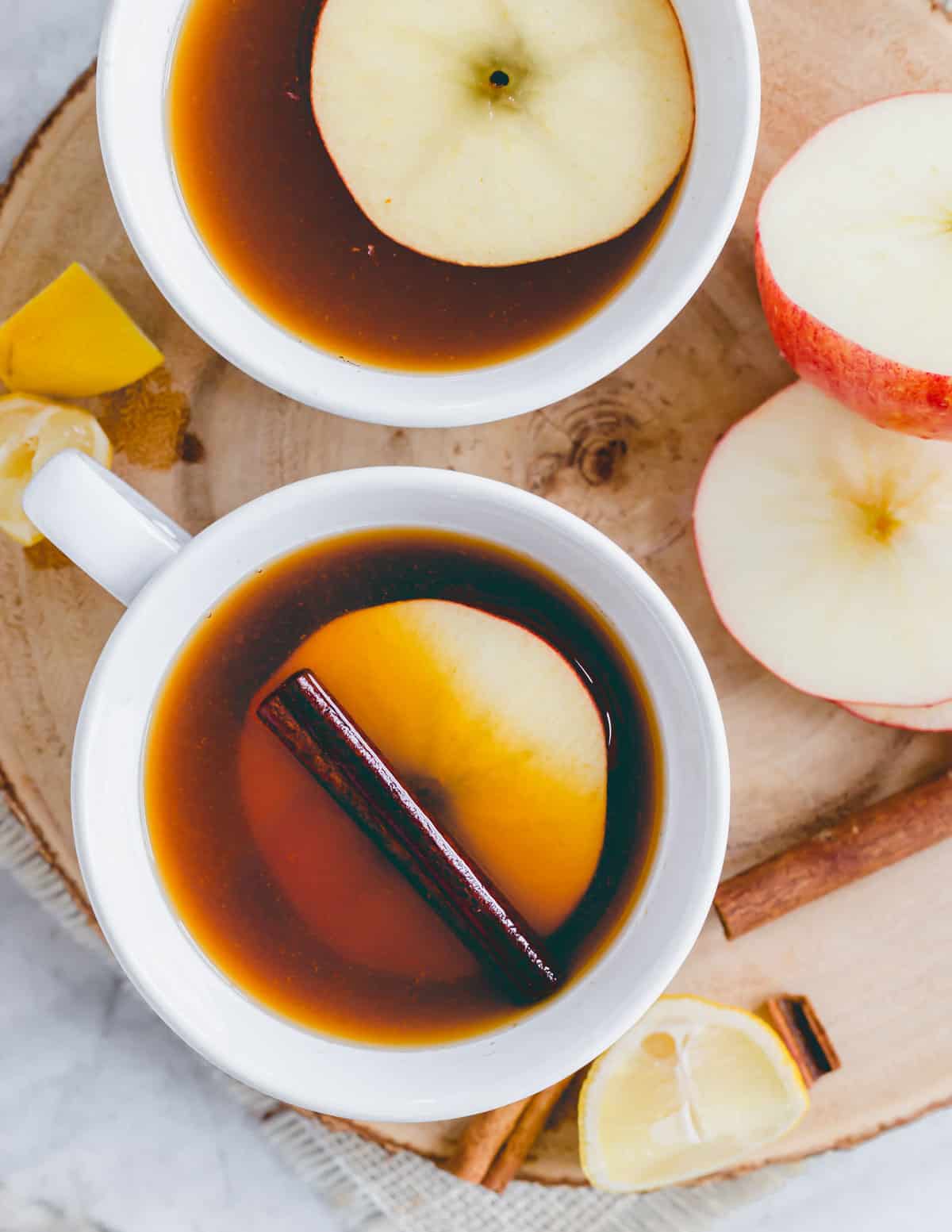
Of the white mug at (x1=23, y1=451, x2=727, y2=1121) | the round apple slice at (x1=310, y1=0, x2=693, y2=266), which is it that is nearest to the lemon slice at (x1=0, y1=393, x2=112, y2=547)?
the white mug at (x1=23, y1=451, x2=727, y2=1121)

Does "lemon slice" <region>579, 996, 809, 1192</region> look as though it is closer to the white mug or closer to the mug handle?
the white mug

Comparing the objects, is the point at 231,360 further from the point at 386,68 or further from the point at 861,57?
the point at 861,57

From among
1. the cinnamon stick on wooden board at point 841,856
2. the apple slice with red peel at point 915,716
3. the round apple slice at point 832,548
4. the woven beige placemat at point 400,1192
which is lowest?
the woven beige placemat at point 400,1192

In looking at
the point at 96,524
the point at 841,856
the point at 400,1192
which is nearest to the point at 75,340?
the point at 96,524

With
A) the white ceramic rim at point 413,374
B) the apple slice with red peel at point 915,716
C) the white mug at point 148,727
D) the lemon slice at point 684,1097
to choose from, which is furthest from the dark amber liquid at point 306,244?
the lemon slice at point 684,1097

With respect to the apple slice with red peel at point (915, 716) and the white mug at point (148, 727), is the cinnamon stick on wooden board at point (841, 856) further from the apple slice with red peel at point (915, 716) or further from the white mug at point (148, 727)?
the white mug at point (148, 727)

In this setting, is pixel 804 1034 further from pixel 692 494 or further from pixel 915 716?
pixel 692 494
